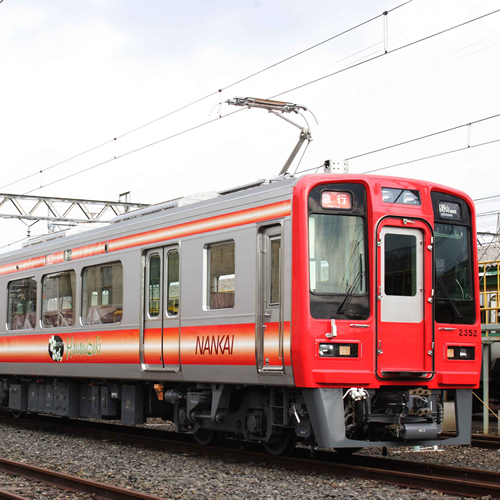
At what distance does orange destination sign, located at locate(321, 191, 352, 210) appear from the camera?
899 centimetres

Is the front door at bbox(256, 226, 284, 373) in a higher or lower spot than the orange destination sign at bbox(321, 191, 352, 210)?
lower

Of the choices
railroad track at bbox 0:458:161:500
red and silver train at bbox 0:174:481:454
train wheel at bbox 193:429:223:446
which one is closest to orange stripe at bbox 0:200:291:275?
red and silver train at bbox 0:174:481:454

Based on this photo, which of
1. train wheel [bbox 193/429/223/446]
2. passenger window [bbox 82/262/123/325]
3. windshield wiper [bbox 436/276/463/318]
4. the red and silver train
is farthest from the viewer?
passenger window [bbox 82/262/123/325]

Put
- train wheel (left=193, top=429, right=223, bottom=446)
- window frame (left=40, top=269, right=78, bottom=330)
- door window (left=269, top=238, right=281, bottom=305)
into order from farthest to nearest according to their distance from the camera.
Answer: window frame (left=40, top=269, right=78, bottom=330), train wheel (left=193, top=429, right=223, bottom=446), door window (left=269, top=238, right=281, bottom=305)

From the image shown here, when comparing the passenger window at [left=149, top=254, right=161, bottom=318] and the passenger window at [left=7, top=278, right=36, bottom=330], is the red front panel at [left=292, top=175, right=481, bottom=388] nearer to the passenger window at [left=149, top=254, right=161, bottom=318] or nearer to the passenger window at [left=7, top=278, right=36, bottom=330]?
the passenger window at [left=149, top=254, right=161, bottom=318]

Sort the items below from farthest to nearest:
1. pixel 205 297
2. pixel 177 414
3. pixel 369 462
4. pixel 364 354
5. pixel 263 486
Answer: pixel 177 414
pixel 205 297
pixel 369 462
pixel 364 354
pixel 263 486

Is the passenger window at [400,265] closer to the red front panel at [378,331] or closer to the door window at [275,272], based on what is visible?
the red front panel at [378,331]

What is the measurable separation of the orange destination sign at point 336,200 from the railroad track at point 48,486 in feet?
11.9

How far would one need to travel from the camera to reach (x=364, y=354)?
28.9 ft

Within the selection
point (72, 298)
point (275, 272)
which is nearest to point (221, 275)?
point (275, 272)

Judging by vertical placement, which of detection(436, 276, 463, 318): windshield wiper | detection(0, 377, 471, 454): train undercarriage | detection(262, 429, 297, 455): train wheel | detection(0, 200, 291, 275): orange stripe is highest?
detection(0, 200, 291, 275): orange stripe

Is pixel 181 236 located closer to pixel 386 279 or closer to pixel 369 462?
pixel 386 279

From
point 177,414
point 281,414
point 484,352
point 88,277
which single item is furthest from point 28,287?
point 484,352

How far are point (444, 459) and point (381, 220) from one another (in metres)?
3.34
